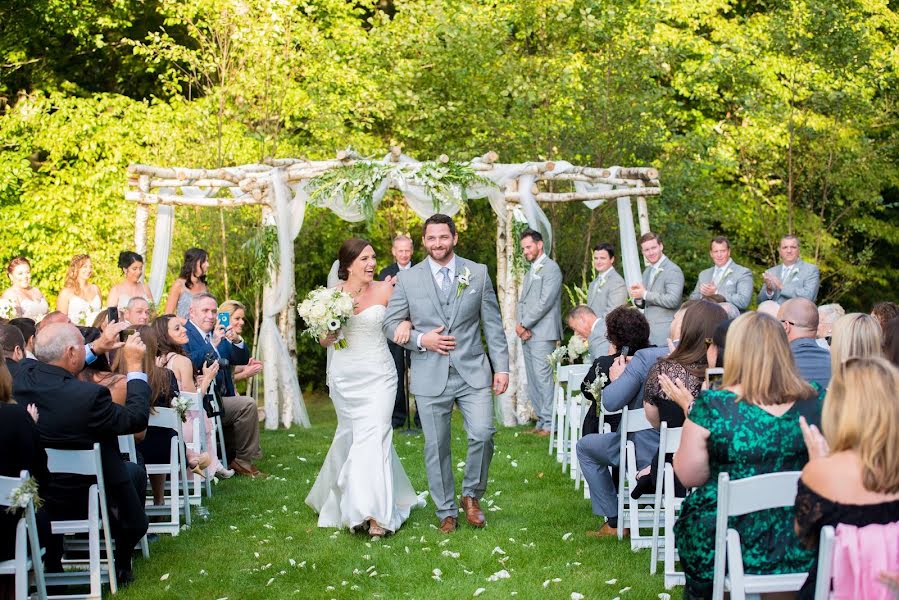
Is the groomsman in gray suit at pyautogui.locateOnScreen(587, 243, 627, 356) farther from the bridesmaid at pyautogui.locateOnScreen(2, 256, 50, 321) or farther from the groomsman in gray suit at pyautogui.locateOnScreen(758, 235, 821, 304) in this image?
the bridesmaid at pyautogui.locateOnScreen(2, 256, 50, 321)

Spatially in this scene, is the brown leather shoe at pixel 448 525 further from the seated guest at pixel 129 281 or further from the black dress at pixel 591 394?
the seated guest at pixel 129 281

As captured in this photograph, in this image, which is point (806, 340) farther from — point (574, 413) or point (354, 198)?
point (354, 198)

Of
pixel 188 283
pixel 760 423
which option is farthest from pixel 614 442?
pixel 188 283

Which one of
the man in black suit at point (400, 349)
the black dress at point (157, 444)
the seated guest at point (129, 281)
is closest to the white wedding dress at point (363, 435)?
the black dress at point (157, 444)

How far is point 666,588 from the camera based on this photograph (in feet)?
18.0

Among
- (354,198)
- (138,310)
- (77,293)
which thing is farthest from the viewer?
(354,198)

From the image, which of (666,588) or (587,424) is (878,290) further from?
(666,588)

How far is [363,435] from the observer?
23.4ft

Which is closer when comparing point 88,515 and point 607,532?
point 88,515

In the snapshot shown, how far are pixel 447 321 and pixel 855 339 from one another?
103 inches

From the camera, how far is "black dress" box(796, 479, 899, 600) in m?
3.49

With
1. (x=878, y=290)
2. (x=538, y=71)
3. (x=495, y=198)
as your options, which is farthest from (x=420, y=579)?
(x=878, y=290)

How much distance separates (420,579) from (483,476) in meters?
1.24

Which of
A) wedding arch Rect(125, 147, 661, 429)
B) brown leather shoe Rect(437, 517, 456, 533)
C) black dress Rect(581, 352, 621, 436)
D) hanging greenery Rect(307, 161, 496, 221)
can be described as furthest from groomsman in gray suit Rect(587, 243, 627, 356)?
brown leather shoe Rect(437, 517, 456, 533)
